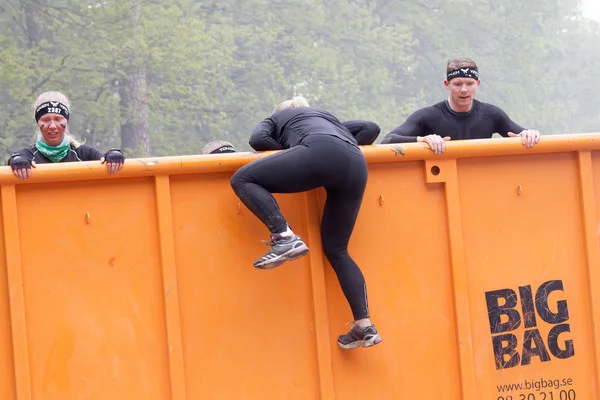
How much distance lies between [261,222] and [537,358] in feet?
5.33

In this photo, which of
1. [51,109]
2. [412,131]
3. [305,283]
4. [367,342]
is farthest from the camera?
[412,131]

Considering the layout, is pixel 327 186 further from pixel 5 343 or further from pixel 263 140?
pixel 5 343

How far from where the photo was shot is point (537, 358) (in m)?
4.43

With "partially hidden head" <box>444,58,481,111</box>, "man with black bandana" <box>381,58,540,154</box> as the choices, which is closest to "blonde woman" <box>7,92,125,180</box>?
"man with black bandana" <box>381,58,540,154</box>

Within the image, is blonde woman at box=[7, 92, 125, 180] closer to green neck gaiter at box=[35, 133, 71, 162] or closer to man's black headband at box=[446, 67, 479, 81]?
green neck gaiter at box=[35, 133, 71, 162]

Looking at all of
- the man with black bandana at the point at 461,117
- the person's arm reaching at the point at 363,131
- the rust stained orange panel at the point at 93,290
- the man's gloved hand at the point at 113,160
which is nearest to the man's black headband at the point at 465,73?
the man with black bandana at the point at 461,117

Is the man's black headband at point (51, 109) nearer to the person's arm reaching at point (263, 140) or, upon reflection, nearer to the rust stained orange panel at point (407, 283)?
the person's arm reaching at point (263, 140)

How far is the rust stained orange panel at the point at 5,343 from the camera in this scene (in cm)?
381

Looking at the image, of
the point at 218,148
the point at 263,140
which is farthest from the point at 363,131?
the point at 218,148

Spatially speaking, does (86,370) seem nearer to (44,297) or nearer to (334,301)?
(44,297)

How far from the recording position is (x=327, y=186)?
408 centimetres

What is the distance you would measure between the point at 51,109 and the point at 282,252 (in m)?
1.73

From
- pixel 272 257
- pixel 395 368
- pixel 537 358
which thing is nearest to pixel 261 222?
pixel 272 257

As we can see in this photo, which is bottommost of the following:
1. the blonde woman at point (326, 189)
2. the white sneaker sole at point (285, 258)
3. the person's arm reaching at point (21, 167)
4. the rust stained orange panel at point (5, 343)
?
the rust stained orange panel at point (5, 343)
